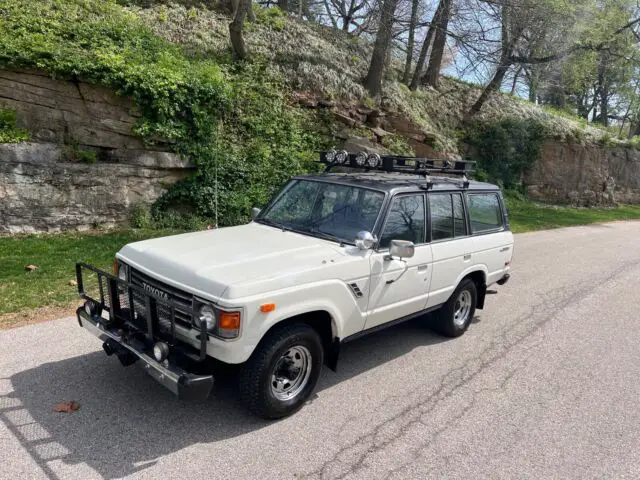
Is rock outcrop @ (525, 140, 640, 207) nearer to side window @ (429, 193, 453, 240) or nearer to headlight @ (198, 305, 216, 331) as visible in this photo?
side window @ (429, 193, 453, 240)

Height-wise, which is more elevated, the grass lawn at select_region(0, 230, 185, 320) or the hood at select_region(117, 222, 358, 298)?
the hood at select_region(117, 222, 358, 298)

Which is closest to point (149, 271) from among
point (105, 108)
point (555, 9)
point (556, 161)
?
point (105, 108)

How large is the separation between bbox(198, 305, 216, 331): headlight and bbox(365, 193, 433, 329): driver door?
154 cm

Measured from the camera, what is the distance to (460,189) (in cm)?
567

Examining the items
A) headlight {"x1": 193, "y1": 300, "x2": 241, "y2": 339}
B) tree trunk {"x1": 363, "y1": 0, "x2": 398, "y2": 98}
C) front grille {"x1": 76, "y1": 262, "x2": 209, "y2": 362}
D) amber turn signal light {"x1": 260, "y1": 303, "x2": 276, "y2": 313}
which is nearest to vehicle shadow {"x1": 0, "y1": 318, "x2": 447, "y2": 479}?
front grille {"x1": 76, "y1": 262, "x2": 209, "y2": 362}

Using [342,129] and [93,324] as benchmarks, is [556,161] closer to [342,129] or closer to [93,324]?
[342,129]

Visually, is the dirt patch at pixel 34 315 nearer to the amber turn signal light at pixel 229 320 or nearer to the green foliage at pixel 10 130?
the amber turn signal light at pixel 229 320

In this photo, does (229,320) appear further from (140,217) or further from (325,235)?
(140,217)

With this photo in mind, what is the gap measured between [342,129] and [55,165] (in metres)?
7.88

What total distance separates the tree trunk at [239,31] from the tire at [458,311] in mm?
10404

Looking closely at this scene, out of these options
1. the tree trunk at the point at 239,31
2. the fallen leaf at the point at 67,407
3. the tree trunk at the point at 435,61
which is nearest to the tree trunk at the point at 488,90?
the tree trunk at the point at 435,61

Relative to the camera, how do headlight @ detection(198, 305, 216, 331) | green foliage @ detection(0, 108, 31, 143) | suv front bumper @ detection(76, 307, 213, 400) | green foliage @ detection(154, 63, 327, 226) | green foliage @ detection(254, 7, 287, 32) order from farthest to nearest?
green foliage @ detection(254, 7, 287, 32) → green foliage @ detection(154, 63, 327, 226) → green foliage @ detection(0, 108, 31, 143) → headlight @ detection(198, 305, 216, 331) → suv front bumper @ detection(76, 307, 213, 400)

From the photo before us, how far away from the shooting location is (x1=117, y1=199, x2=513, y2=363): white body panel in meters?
3.41

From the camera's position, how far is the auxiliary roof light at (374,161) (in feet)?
17.6
